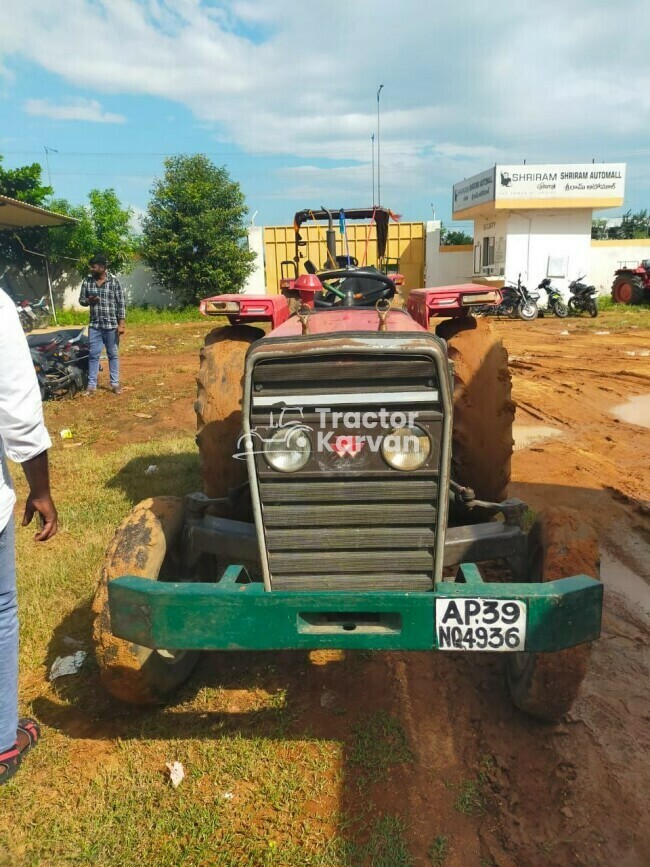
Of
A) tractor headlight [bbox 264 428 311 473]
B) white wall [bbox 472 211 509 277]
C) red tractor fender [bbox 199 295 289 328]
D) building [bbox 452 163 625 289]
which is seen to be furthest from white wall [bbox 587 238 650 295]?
tractor headlight [bbox 264 428 311 473]

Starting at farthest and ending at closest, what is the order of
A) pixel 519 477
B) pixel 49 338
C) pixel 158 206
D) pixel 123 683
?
pixel 158 206 < pixel 49 338 < pixel 519 477 < pixel 123 683

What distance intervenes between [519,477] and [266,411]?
3489 millimetres

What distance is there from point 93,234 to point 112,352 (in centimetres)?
1273

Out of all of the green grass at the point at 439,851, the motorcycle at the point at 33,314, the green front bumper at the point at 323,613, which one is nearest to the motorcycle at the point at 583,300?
the motorcycle at the point at 33,314

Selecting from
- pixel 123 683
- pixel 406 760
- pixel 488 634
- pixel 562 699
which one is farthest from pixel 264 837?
pixel 562 699

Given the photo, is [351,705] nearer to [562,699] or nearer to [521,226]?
[562,699]

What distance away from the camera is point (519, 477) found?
5145mm

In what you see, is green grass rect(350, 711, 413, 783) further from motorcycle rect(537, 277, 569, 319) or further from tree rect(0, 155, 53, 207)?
tree rect(0, 155, 53, 207)

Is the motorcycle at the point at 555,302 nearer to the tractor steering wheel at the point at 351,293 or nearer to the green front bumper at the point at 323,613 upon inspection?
the tractor steering wheel at the point at 351,293

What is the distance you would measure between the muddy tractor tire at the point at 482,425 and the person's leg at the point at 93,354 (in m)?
6.31

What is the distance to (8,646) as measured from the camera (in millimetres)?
2463

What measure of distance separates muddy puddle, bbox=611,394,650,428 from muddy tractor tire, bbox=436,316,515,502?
4053mm

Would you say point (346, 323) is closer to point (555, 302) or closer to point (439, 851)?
point (439, 851)

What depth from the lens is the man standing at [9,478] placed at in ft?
7.23
